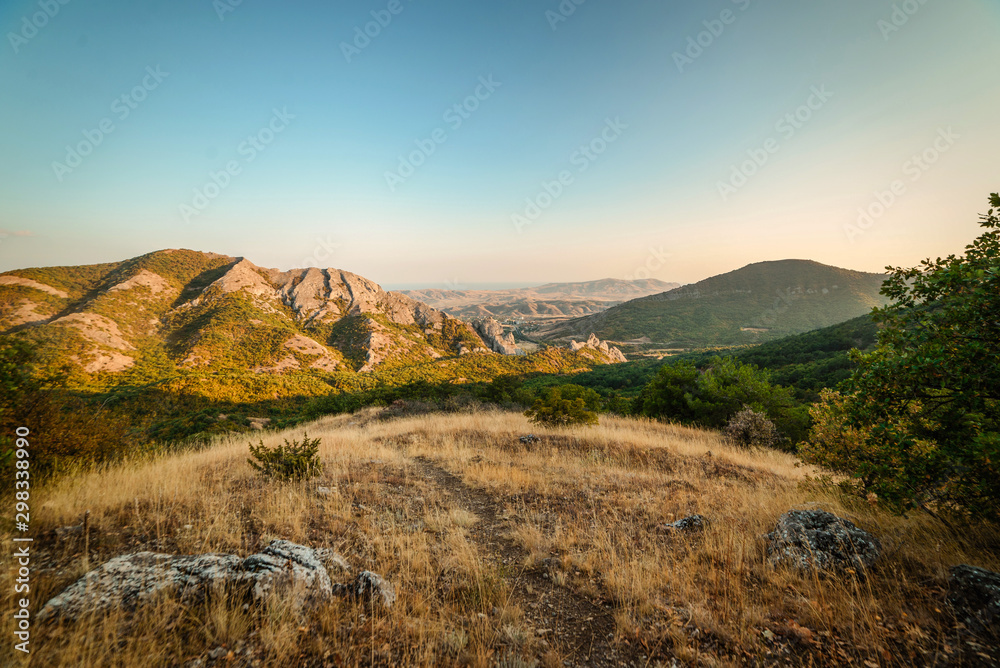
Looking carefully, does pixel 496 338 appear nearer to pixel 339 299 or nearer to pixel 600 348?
pixel 600 348

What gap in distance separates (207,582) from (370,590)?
4.66 ft

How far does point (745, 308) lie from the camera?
143500 millimetres

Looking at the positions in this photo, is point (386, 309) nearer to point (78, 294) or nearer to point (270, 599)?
point (78, 294)

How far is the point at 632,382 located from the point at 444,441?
51736 mm

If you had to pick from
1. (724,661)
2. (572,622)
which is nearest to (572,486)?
(572,622)

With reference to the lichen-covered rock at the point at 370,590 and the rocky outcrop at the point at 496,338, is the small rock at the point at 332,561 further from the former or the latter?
the rocky outcrop at the point at 496,338

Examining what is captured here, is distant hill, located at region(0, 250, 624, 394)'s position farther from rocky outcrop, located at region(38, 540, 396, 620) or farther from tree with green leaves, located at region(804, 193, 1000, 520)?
tree with green leaves, located at region(804, 193, 1000, 520)

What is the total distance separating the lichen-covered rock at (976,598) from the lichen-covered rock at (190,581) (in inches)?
222

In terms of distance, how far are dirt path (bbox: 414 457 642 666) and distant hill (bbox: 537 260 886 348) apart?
132470 millimetres

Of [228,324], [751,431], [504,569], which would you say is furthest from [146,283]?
[751,431]

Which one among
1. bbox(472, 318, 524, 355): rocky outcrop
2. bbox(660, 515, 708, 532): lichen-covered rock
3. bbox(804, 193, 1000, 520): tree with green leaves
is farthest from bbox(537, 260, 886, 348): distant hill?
bbox(660, 515, 708, 532): lichen-covered rock

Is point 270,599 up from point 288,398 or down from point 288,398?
up

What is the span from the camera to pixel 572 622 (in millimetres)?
3336

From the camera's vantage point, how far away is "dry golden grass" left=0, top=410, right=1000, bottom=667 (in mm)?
2658
